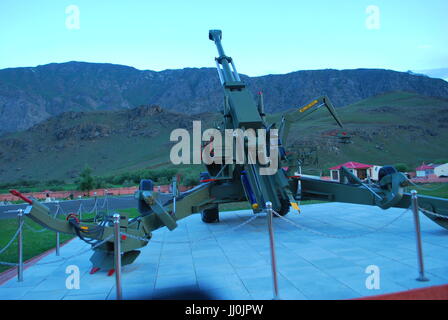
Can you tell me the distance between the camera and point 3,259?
812 centimetres

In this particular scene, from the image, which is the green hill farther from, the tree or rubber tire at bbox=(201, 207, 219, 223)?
rubber tire at bbox=(201, 207, 219, 223)

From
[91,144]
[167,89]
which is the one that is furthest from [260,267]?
[167,89]

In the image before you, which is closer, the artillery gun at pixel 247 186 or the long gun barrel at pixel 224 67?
the artillery gun at pixel 247 186

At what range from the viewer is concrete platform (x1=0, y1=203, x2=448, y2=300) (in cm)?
499

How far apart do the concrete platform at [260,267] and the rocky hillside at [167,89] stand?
421 feet

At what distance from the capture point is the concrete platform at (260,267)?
196 inches

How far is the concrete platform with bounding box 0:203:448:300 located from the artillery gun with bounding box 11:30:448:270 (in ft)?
1.98

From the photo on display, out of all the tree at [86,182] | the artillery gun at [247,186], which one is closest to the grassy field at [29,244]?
the artillery gun at [247,186]

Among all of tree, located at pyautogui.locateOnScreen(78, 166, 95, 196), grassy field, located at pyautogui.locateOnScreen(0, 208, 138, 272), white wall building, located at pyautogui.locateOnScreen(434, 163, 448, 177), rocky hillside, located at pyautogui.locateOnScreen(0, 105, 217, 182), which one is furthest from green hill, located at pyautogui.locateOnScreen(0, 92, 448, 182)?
grassy field, located at pyautogui.locateOnScreen(0, 208, 138, 272)

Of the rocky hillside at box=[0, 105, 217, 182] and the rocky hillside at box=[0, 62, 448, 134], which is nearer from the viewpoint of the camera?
the rocky hillside at box=[0, 105, 217, 182]

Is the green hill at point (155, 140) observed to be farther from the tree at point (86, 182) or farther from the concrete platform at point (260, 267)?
the concrete platform at point (260, 267)

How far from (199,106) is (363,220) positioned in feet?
438
